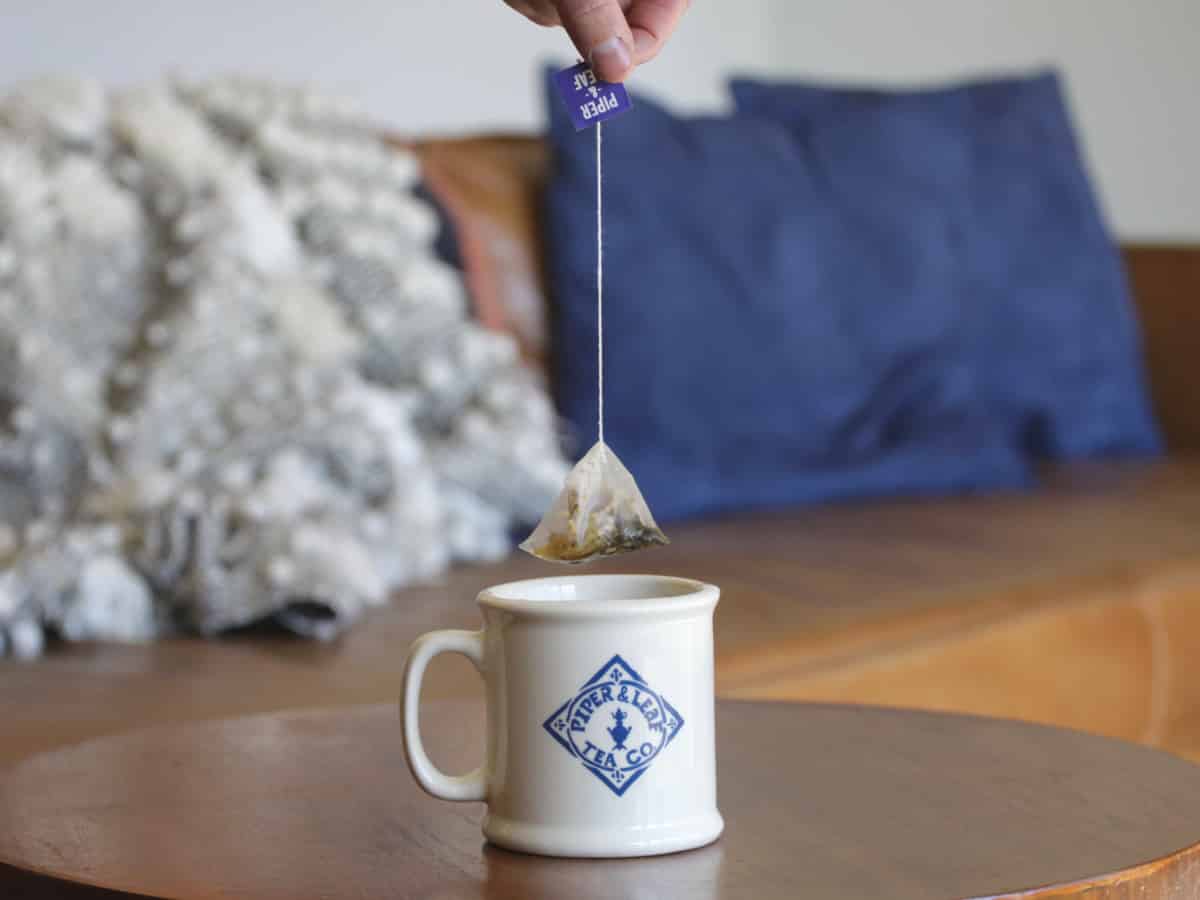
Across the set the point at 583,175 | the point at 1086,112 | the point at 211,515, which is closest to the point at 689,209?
the point at 583,175

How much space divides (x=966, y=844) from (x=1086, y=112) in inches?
109

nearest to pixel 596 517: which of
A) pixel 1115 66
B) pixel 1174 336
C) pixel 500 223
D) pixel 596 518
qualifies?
pixel 596 518

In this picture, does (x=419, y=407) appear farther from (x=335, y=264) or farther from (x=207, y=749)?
(x=207, y=749)

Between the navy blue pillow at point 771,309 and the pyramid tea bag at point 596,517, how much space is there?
1257 millimetres

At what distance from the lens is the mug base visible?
67cm

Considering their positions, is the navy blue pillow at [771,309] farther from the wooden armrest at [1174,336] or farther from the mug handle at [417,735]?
the mug handle at [417,735]

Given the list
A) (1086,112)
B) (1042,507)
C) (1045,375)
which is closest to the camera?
(1042,507)

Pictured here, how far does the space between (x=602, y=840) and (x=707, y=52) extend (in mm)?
2829

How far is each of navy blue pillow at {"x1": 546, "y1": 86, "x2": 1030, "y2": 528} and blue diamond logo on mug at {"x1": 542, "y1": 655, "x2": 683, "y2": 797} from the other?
53.0 inches

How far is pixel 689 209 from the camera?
7.06ft

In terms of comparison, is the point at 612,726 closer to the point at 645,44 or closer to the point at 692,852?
the point at 692,852

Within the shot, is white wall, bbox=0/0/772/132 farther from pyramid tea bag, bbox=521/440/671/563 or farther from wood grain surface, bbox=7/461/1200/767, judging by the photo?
pyramid tea bag, bbox=521/440/671/563

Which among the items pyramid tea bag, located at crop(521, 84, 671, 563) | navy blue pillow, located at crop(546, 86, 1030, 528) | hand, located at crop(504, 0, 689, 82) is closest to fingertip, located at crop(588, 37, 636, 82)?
hand, located at crop(504, 0, 689, 82)

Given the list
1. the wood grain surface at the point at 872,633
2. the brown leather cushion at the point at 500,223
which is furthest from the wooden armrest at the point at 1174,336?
the brown leather cushion at the point at 500,223
